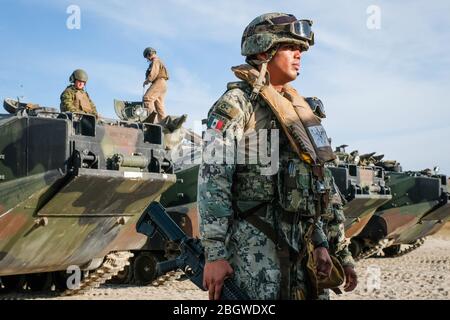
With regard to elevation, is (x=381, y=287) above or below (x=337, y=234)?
below

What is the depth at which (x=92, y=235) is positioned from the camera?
9.62 metres

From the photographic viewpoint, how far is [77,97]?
10.6m

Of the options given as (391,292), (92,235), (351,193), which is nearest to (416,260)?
(351,193)

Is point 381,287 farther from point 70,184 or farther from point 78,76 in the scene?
point 78,76

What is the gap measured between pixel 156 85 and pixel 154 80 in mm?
104

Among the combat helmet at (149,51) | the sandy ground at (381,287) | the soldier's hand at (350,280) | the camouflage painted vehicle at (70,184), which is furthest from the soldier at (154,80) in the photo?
the soldier's hand at (350,280)

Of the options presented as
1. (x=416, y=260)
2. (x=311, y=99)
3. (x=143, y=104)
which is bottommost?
(x=416, y=260)

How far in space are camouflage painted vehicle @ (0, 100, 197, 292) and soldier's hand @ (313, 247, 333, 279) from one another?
16.6ft

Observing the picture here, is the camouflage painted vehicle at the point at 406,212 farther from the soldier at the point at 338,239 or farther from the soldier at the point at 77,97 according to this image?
the soldier at the point at 338,239

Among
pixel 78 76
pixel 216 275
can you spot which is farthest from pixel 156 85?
pixel 216 275

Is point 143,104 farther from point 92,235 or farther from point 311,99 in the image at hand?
point 311,99

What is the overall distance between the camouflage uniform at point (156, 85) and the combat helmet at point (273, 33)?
10.2 meters
